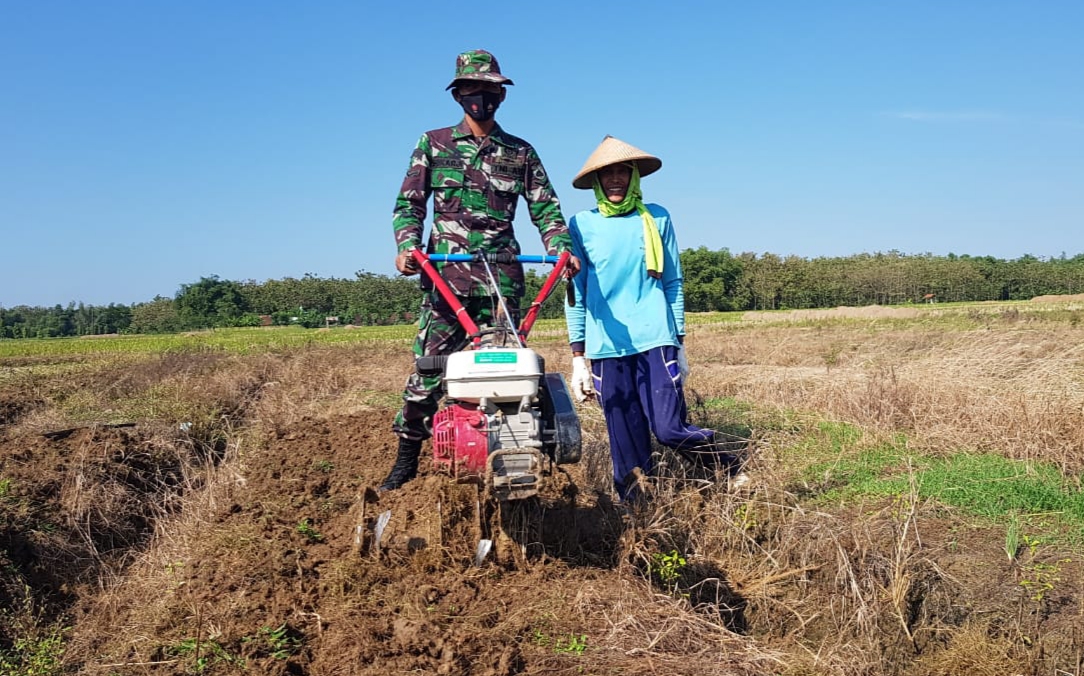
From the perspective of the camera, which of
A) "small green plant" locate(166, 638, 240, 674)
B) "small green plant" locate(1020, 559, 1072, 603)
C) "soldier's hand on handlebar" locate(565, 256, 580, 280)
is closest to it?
"small green plant" locate(166, 638, 240, 674)

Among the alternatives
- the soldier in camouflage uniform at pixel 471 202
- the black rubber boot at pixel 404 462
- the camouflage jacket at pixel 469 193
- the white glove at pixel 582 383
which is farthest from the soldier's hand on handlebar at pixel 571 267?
the black rubber boot at pixel 404 462

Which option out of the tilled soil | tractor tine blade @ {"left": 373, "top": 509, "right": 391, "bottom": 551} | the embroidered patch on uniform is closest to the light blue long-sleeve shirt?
the embroidered patch on uniform

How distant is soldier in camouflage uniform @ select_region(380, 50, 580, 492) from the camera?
446cm

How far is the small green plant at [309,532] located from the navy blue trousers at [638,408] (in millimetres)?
1665

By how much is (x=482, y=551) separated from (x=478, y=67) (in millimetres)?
2519

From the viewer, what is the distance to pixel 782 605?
151 inches

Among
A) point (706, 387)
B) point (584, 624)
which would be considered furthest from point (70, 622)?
point (706, 387)

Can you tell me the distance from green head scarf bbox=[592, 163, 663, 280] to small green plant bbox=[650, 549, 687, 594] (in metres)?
1.59

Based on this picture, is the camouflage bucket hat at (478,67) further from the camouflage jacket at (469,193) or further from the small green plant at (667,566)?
the small green plant at (667,566)

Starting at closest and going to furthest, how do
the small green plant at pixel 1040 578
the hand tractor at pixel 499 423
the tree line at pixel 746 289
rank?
the hand tractor at pixel 499 423 → the small green plant at pixel 1040 578 → the tree line at pixel 746 289

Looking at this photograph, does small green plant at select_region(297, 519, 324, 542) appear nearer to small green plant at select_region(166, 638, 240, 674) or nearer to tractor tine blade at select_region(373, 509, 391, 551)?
tractor tine blade at select_region(373, 509, 391, 551)

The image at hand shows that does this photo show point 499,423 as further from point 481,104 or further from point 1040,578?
point 1040,578

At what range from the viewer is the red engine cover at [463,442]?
3465 mm

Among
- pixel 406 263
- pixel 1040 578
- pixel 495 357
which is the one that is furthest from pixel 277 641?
pixel 1040 578
